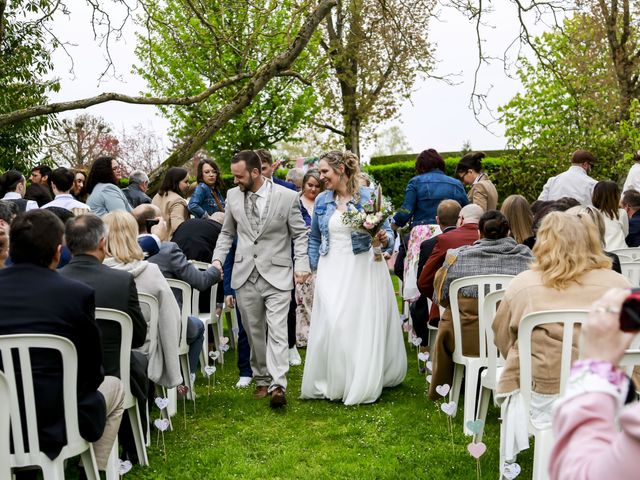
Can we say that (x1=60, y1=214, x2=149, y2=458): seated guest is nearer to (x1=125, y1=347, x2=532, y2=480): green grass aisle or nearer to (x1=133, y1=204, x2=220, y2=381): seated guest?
(x1=125, y1=347, x2=532, y2=480): green grass aisle

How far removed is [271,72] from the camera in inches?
376

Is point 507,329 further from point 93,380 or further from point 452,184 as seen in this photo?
point 452,184

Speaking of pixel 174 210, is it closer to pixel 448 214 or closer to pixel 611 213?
pixel 448 214

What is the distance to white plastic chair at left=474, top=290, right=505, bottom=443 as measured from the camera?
526 centimetres

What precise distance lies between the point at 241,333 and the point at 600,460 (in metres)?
6.35

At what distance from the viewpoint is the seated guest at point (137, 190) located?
31.1ft

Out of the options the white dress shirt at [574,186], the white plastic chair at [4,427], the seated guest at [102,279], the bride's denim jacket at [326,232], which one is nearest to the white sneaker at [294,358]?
the bride's denim jacket at [326,232]

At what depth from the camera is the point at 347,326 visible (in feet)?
22.9

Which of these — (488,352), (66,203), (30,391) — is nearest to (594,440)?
(30,391)

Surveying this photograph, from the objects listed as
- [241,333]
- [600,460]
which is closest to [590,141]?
[241,333]

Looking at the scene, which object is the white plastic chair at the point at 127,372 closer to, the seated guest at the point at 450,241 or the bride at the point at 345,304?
the bride at the point at 345,304

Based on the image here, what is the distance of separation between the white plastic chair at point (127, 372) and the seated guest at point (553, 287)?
6.96 feet

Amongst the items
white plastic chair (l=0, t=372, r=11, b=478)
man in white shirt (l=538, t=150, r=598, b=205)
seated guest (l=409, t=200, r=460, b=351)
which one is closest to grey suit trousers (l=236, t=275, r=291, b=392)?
seated guest (l=409, t=200, r=460, b=351)

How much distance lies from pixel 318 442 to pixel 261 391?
59.5 inches
